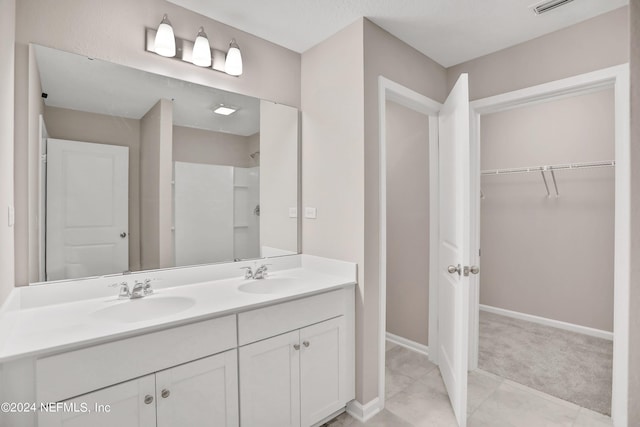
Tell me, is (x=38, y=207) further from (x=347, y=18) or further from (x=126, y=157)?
(x=347, y=18)

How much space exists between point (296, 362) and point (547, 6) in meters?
2.51

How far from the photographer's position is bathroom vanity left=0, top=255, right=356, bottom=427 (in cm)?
107

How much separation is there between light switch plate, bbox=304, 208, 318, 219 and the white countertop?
49cm

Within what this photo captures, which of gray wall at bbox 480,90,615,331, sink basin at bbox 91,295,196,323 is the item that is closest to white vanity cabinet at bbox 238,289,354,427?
sink basin at bbox 91,295,196,323

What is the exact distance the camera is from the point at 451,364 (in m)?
2.12

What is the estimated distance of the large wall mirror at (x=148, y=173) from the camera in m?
1.55

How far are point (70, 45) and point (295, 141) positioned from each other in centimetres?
139

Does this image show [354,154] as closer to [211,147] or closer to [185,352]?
[211,147]

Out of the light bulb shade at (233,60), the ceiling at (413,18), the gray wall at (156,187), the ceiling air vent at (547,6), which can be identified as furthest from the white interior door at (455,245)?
the gray wall at (156,187)

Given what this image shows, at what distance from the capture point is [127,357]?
1187mm

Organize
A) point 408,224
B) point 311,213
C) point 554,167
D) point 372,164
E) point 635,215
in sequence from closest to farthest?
1. point 635,215
2. point 372,164
3. point 311,213
4. point 408,224
5. point 554,167

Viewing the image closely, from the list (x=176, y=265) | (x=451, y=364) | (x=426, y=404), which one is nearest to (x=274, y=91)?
(x=176, y=265)

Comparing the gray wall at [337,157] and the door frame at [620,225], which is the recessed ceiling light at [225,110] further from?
the door frame at [620,225]

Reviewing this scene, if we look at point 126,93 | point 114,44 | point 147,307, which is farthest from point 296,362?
point 114,44
